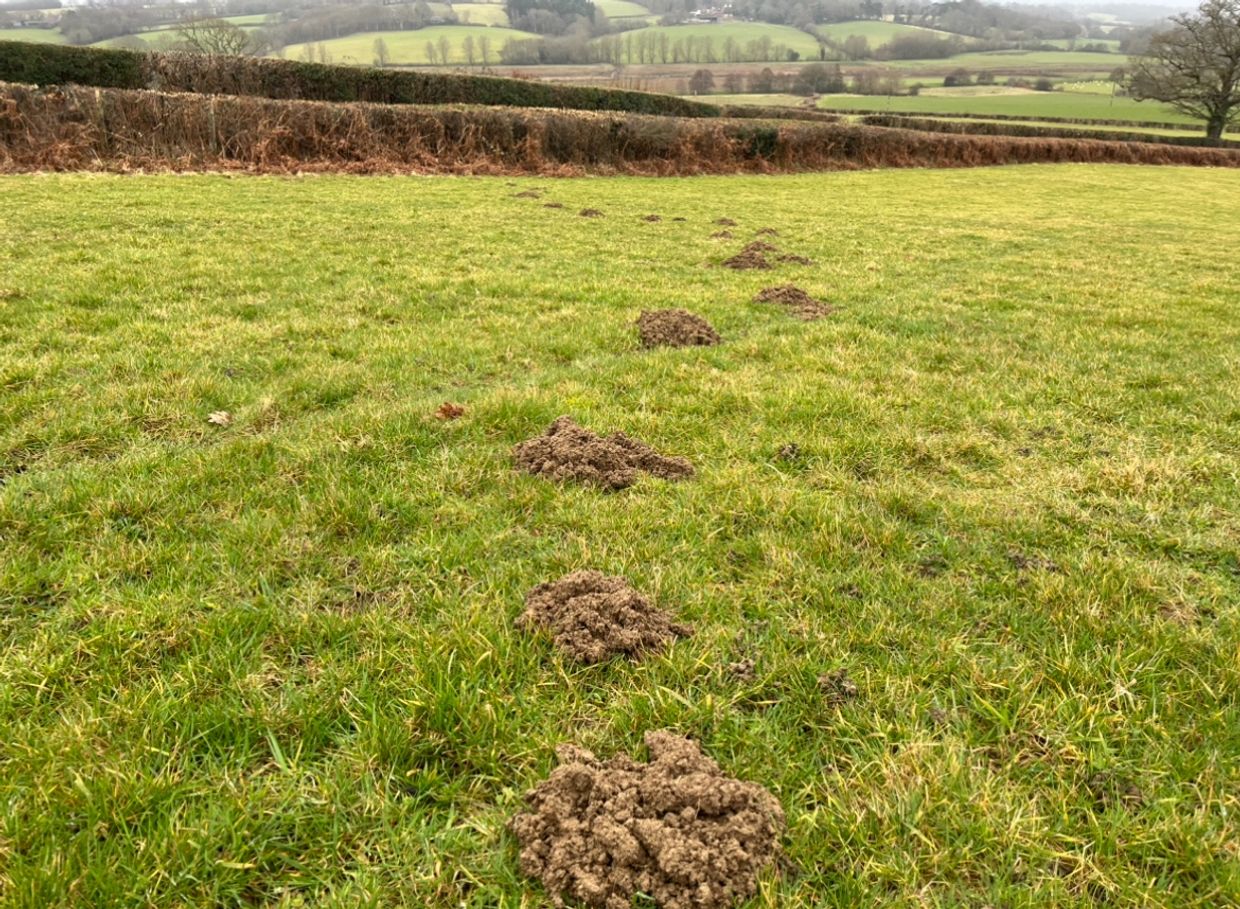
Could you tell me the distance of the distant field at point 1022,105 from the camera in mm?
→ 73250

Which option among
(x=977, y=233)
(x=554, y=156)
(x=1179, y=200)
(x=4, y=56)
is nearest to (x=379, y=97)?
(x=554, y=156)

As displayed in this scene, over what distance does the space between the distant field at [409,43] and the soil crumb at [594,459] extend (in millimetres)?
105361

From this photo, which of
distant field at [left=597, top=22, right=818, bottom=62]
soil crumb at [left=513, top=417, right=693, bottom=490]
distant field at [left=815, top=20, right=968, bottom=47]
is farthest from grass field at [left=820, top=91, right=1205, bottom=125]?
soil crumb at [left=513, top=417, right=693, bottom=490]

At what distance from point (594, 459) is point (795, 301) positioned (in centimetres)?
648

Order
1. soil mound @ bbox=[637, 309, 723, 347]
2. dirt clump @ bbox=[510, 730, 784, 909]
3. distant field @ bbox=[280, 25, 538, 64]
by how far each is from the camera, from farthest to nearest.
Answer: distant field @ bbox=[280, 25, 538, 64]
soil mound @ bbox=[637, 309, 723, 347]
dirt clump @ bbox=[510, 730, 784, 909]

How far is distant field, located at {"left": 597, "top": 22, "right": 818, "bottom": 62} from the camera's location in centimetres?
13550

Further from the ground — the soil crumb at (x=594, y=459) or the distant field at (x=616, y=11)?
the distant field at (x=616, y=11)

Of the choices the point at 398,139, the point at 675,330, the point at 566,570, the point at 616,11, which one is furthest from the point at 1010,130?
the point at 616,11

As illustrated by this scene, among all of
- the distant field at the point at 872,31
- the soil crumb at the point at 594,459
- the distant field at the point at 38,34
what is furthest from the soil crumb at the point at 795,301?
the distant field at the point at 872,31

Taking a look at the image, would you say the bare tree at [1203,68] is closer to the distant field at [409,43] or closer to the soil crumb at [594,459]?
the soil crumb at [594,459]

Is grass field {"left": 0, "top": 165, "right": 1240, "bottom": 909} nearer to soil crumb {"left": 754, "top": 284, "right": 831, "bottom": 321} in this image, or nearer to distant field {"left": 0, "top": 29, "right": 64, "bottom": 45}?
soil crumb {"left": 754, "top": 284, "right": 831, "bottom": 321}

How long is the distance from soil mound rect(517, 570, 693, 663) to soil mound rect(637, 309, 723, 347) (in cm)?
503

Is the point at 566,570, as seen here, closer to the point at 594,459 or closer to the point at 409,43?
the point at 594,459

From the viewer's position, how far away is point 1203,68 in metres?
63.9
